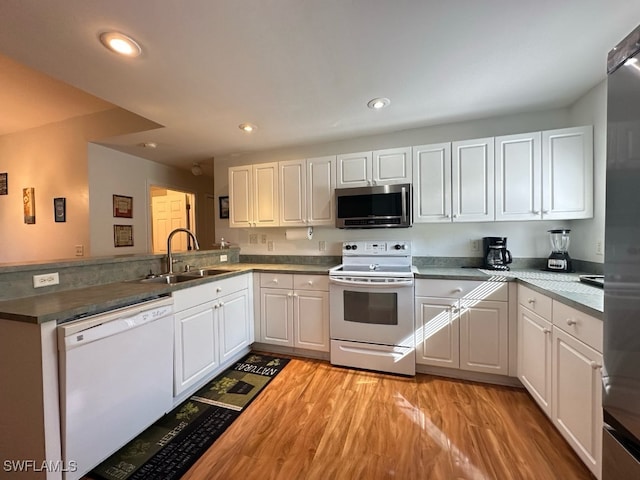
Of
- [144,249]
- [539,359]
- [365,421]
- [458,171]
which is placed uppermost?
[458,171]

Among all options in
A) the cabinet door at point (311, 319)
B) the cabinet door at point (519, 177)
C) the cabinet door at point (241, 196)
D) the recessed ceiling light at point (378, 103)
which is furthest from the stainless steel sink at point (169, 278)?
the cabinet door at point (519, 177)

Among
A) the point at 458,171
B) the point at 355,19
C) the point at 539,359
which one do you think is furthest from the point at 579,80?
the point at 539,359

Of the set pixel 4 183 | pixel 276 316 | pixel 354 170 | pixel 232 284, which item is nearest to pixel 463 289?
pixel 354 170

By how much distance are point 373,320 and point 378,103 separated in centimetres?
185

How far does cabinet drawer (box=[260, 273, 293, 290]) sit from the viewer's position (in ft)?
8.73

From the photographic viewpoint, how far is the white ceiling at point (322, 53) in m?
1.25

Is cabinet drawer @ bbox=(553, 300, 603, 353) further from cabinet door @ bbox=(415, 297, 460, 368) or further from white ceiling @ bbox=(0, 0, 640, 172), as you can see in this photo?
white ceiling @ bbox=(0, 0, 640, 172)

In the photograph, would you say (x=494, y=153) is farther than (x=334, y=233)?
No

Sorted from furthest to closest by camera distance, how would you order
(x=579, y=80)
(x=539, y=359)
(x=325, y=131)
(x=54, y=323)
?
(x=325, y=131), (x=579, y=80), (x=539, y=359), (x=54, y=323)

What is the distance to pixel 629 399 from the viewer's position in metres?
0.71

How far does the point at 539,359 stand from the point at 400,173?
1778 mm

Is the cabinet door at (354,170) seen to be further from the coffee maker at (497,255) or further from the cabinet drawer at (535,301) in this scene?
the cabinet drawer at (535,301)

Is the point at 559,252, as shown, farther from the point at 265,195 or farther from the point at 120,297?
the point at 120,297

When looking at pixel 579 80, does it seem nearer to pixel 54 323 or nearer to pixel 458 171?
pixel 458 171
